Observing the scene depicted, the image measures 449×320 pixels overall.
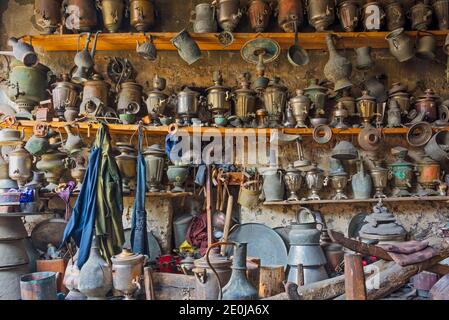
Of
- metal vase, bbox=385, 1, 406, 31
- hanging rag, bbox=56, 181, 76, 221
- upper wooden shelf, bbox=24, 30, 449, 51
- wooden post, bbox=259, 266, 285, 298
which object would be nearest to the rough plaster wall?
upper wooden shelf, bbox=24, 30, 449, 51

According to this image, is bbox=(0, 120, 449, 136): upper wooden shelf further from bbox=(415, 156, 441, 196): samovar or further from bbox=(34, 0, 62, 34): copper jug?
bbox=(34, 0, 62, 34): copper jug

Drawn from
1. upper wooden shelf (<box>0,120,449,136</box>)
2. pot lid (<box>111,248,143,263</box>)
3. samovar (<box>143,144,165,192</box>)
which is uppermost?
upper wooden shelf (<box>0,120,449,136</box>)

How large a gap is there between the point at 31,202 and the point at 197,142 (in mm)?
1655

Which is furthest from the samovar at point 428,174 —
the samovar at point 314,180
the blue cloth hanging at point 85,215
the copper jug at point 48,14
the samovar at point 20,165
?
the copper jug at point 48,14

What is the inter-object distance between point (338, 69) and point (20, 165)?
3.21 m

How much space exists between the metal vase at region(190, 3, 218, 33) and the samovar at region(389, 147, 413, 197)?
2268mm

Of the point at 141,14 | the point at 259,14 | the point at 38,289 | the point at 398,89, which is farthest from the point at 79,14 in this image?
the point at 398,89

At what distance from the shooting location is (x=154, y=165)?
383cm

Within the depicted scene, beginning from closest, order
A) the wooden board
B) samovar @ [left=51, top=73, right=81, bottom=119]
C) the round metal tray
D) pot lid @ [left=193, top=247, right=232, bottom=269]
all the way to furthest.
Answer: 1. pot lid @ [left=193, top=247, right=232, bottom=269]
2. the wooden board
3. the round metal tray
4. samovar @ [left=51, top=73, right=81, bottom=119]

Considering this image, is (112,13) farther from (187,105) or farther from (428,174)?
(428,174)

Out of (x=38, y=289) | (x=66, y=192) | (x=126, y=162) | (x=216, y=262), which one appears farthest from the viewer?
(x=126, y=162)

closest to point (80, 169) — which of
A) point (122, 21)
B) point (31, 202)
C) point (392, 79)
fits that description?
point (31, 202)

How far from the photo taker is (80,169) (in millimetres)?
3756

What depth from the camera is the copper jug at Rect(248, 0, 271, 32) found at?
159 inches
